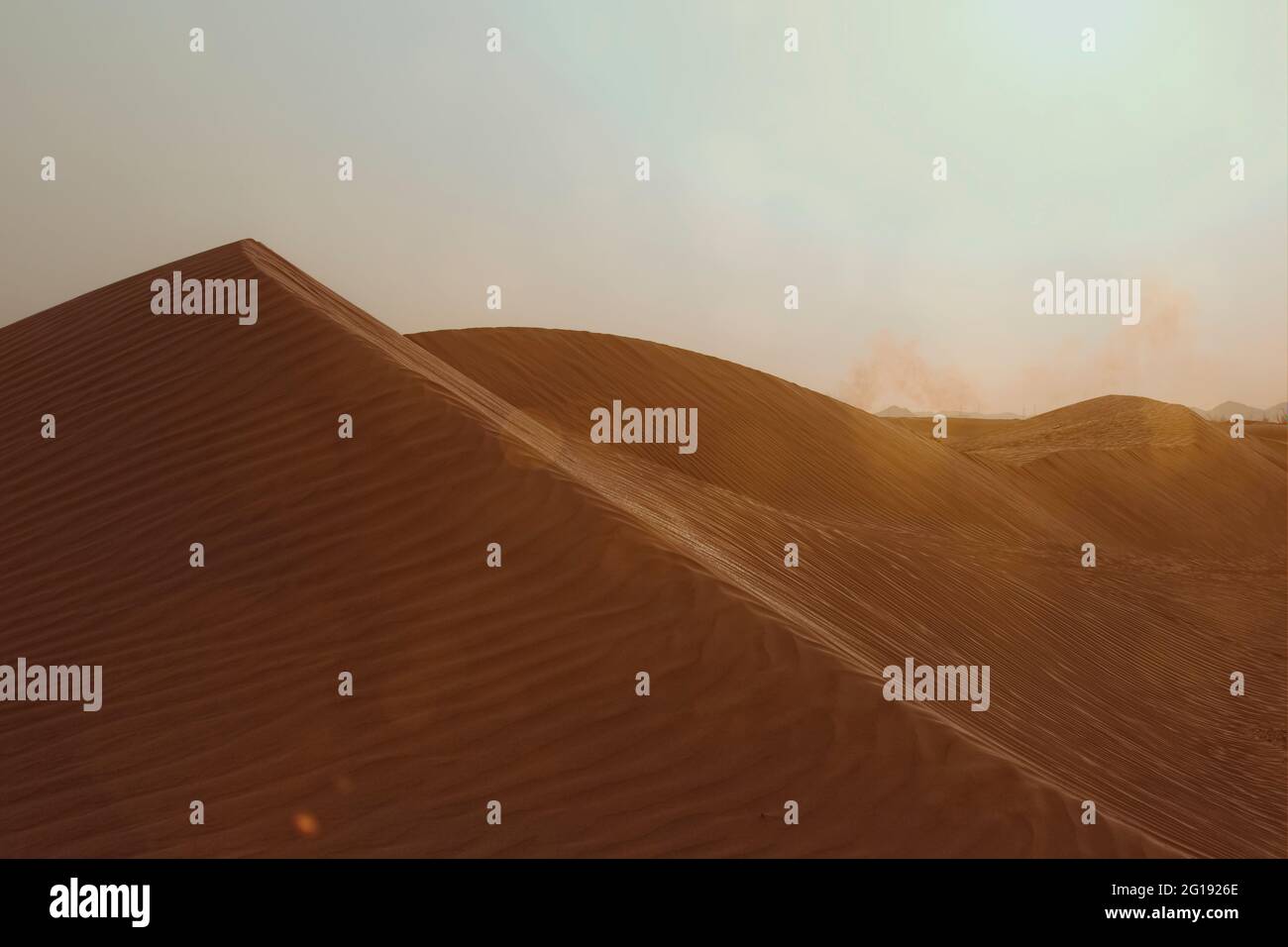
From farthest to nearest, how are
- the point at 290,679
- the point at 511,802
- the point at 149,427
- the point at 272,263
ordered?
the point at 272,263, the point at 149,427, the point at 290,679, the point at 511,802

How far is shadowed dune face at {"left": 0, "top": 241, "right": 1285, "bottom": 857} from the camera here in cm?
451

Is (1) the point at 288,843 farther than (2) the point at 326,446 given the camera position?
No

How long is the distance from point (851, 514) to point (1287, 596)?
788 centimetres

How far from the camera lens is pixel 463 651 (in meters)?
5.45

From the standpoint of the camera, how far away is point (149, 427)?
7.85 meters

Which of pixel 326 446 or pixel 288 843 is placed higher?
pixel 326 446
